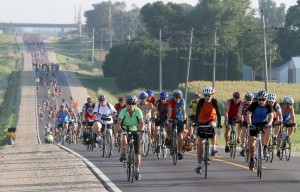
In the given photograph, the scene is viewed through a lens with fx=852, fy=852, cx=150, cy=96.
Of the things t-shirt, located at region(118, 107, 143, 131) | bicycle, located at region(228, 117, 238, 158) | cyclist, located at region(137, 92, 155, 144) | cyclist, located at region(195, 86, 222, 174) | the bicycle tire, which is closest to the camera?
t-shirt, located at region(118, 107, 143, 131)

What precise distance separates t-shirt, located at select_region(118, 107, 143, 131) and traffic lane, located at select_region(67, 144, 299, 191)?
1098mm

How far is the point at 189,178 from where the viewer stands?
57.5 feet

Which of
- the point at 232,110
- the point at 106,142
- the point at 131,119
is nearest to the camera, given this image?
the point at 131,119

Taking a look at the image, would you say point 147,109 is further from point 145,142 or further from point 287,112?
point 287,112

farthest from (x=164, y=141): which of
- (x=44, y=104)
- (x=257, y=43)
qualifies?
(x=257, y=43)

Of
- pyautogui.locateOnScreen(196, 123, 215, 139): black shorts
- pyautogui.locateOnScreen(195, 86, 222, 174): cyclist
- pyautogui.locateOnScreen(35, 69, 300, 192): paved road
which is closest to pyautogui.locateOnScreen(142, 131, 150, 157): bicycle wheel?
pyautogui.locateOnScreen(35, 69, 300, 192): paved road

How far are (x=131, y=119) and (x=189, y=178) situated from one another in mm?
1704

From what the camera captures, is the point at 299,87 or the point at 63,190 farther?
the point at 299,87

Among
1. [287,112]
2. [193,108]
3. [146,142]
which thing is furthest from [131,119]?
[193,108]

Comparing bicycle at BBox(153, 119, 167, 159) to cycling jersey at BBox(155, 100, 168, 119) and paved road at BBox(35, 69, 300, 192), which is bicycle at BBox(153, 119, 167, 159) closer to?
cycling jersey at BBox(155, 100, 168, 119)

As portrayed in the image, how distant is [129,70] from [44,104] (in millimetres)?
25003

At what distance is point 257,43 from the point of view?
133125mm

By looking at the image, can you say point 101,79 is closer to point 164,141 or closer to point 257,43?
point 257,43

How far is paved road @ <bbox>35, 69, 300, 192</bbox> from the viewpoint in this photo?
1587 centimetres
